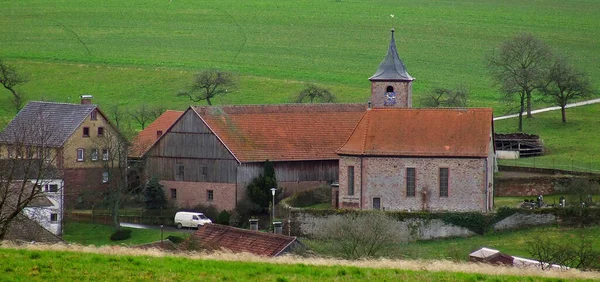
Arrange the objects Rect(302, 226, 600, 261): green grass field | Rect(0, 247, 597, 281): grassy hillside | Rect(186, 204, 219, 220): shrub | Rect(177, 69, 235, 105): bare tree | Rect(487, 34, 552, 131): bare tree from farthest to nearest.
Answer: Rect(177, 69, 235, 105): bare tree
Rect(487, 34, 552, 131): bare tree
Rect(186, 204, 219, 220): shrub
Rect(302, 226, 600, 261): green grass field
Rect(0, 247, 597, 281): grassy hillside

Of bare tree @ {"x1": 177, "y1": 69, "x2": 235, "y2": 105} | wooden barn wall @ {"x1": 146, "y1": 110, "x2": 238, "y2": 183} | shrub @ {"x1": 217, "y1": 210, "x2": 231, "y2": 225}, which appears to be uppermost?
bare tree @ {"x1": 177, "y1": 69, "x2": 235, "y2": 105}

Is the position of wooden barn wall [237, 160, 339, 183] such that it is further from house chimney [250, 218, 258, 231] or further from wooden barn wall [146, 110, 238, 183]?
house chimney [250, 218, 258, 231]

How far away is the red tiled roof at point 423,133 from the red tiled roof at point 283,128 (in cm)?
578

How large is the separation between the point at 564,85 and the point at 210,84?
20298 mm

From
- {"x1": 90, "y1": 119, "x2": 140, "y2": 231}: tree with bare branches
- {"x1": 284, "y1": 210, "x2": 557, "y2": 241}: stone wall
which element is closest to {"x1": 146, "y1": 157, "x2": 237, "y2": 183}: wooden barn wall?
{"x1": 90, "y1": 119, "x2": 140, "y2": 231}: tree with bare branches

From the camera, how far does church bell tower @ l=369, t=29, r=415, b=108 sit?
228 feet

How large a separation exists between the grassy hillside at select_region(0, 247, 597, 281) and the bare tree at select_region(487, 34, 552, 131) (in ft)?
184

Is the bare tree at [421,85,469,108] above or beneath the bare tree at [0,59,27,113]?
beneath

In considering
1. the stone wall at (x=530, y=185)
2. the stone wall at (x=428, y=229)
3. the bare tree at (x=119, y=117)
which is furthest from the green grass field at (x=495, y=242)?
the bare tree at (x=119, y=117)

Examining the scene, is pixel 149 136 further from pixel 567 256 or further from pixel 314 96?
pixel 567 256

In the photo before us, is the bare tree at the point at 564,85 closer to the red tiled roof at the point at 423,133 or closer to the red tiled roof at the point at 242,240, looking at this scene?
the red tiled roof at the point at 423,133

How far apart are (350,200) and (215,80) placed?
30430 millimetres

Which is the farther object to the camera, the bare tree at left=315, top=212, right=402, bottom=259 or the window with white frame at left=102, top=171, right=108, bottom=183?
Result: the window with white frame at left=102, top=171, right=108, bottom=183

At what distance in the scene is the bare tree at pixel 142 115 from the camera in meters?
87.6
